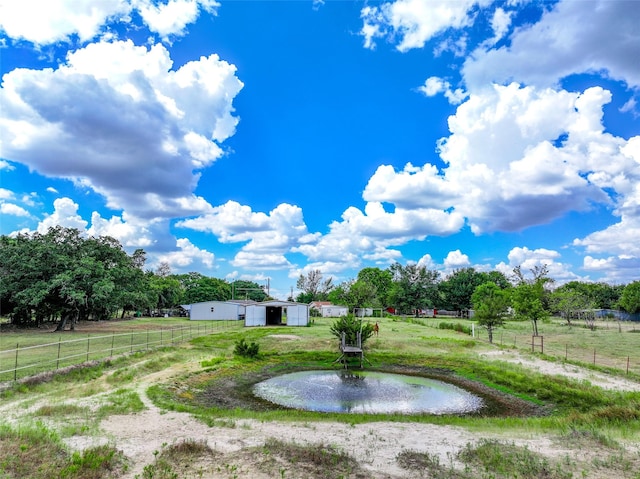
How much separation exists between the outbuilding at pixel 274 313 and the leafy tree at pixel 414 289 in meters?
43.4

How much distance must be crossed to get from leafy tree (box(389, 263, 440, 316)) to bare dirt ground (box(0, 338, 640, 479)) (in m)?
81.9

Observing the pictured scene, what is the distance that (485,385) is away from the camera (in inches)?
886

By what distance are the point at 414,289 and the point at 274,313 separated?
47.4 metres

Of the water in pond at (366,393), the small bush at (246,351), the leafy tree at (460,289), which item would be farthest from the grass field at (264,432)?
the leafy tree at (460,289)

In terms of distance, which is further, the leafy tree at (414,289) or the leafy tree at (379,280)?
the leafy tree at (379,280)

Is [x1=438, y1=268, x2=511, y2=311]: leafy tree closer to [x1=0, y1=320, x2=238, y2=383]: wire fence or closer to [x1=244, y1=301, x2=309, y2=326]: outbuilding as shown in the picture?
[x1=244, y1=301, x2=309, y2=326]: outbuilding

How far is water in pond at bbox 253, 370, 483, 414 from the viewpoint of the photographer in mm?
17703

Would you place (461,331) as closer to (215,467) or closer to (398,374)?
(398,374)

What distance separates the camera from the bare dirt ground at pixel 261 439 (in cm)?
888

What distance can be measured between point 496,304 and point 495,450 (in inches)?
1178

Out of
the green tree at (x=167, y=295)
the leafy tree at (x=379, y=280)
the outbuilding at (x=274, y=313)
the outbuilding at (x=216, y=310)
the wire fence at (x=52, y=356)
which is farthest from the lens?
the leafy tree at (x=379, y=280)

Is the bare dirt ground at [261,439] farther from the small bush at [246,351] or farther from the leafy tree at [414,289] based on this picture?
the leafy tree at [414,289]

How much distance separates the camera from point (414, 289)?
3716 inches

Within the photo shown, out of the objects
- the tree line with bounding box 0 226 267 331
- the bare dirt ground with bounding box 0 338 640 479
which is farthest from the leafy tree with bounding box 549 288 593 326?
the tree line with bounding box 0 226 267 331
